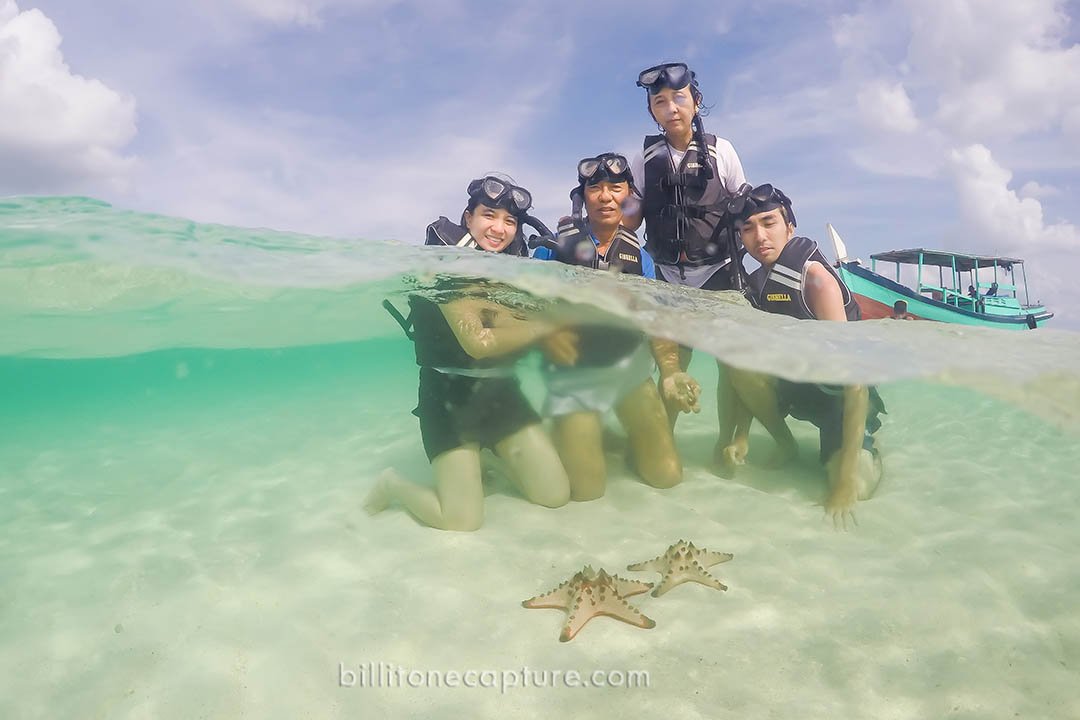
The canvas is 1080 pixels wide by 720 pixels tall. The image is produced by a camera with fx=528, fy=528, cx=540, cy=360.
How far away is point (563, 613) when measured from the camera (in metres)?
3.93

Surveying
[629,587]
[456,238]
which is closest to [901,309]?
[456,238]

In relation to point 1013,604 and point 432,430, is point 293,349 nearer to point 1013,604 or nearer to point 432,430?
point 432,430

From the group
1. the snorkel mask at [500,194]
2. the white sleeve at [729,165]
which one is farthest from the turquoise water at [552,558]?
the white sleeve at [729,165]

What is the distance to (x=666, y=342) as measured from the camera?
5676mm

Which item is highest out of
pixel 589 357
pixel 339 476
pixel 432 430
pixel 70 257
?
pixel 70 257

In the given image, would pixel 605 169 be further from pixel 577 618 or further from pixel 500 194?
pixel 577 618

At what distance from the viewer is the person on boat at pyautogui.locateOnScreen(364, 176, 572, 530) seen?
5.41m

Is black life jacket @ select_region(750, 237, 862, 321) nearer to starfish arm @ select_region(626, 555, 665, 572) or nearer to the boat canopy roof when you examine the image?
starfish arm @ select_region(626, 555, 665, 572)

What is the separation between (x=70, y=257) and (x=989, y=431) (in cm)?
1431

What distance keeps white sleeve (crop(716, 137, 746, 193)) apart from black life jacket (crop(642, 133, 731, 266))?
0.33 ft

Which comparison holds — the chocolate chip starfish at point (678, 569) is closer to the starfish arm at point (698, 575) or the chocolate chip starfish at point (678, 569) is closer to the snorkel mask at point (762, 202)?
the starfish arm at point (698, 575)

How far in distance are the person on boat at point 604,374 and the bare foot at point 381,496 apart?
1.95 meters

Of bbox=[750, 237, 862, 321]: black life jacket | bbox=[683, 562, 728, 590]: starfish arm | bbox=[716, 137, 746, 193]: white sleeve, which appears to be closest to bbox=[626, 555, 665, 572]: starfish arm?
bbox=[683, 562, 728, 590]: starfish arm

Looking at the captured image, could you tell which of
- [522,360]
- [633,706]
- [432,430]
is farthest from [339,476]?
[633,706]
